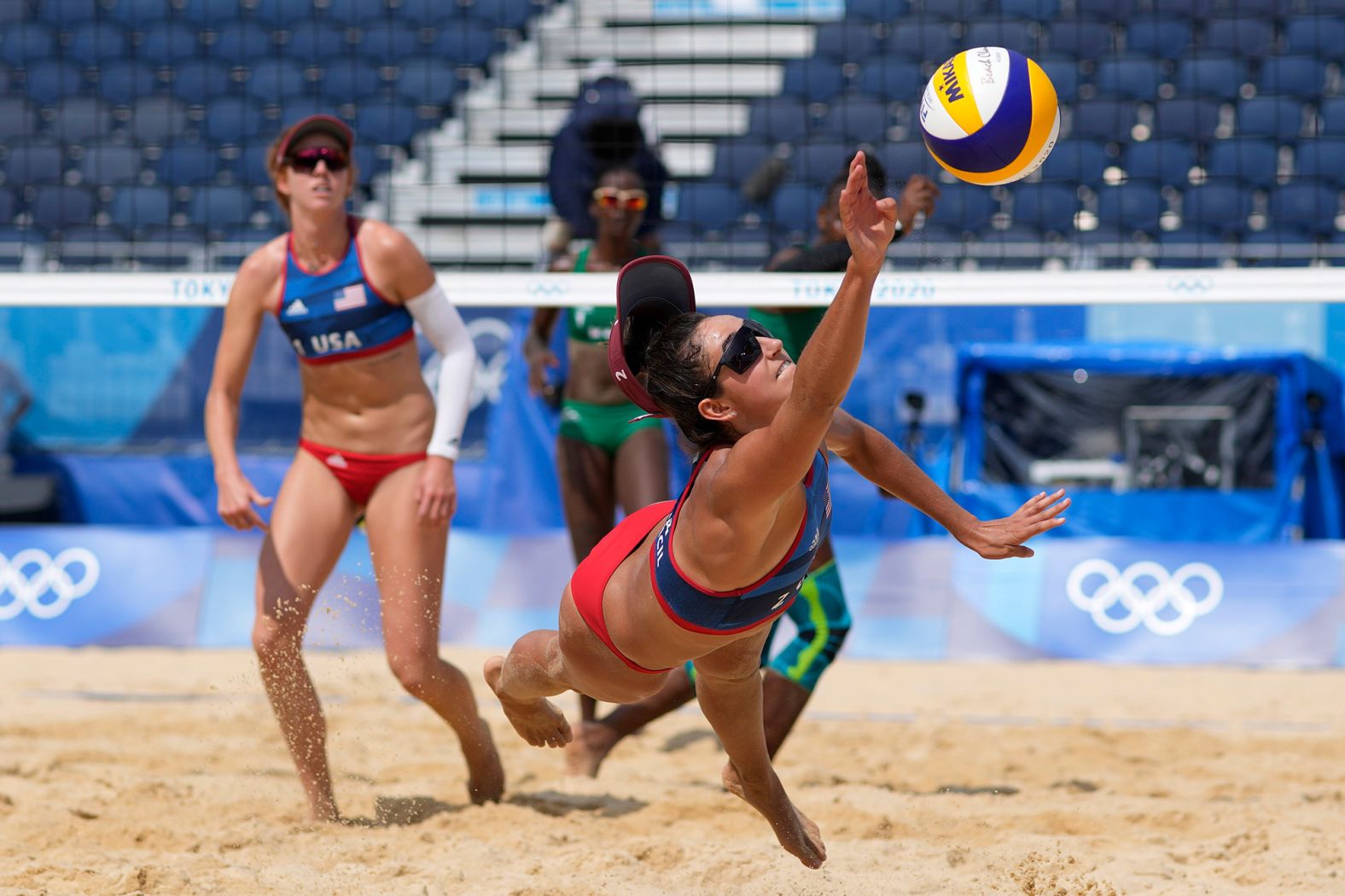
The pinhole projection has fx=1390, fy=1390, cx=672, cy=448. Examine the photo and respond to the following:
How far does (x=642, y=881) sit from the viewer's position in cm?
343

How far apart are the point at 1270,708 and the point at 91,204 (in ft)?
27.8

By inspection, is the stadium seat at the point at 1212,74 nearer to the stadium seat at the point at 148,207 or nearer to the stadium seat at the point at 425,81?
the stadium seat at the point at 425,81

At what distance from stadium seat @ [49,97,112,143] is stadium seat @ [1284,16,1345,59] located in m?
9.02

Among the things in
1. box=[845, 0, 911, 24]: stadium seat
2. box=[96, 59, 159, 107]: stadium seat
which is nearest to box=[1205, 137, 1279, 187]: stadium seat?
box=[845, 0, 911, 24]: stadium seat

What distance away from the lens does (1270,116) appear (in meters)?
9.53

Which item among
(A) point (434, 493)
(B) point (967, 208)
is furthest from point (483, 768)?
(B) point (967, 208)

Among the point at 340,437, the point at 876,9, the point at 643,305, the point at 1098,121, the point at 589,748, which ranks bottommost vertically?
the point at 589,748

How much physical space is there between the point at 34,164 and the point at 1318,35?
9728mm

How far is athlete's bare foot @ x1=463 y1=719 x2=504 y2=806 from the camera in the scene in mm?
4164

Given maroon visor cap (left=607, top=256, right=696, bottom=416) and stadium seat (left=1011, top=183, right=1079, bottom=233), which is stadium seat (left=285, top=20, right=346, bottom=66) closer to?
stadium seat (left=1011, top=183, right=1079, bottom=233)

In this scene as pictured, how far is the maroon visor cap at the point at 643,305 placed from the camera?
111 inches

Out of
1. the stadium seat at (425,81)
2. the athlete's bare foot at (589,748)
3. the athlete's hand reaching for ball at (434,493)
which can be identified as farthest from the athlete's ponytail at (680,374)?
the stadium seat at (425,81)

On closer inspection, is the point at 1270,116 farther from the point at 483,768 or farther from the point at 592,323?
the point at 483,768

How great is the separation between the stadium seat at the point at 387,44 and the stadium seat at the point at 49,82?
2373 millimetres
